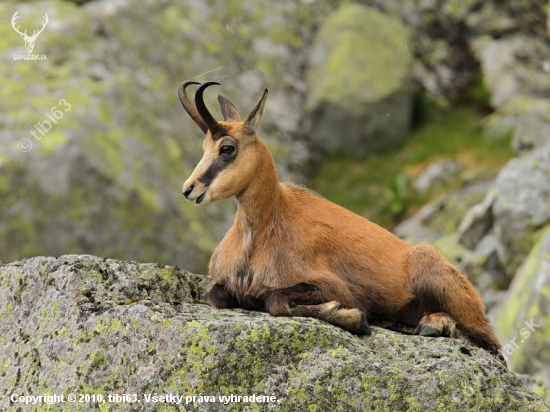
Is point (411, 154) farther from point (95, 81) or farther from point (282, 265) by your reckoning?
point (282, 265)

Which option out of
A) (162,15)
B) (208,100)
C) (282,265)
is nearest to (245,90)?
(208,100)

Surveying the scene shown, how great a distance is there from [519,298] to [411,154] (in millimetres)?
7469

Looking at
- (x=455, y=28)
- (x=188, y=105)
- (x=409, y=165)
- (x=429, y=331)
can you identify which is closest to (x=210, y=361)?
(x=429, y=331)

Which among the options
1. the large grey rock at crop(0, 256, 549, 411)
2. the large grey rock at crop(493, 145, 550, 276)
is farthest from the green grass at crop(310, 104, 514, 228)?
the large grey rock at crop(0, 256, 549, 411)

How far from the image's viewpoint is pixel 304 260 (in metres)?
7.68

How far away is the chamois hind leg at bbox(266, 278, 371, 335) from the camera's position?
23.5ft

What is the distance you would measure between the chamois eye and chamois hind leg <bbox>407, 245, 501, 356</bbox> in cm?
239

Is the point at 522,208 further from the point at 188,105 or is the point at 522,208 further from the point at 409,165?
the point at 188,105

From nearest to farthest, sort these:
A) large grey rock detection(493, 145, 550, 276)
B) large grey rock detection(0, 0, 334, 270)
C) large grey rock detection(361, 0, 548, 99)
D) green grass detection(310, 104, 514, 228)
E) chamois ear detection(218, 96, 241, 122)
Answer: chamois ear detection(218, 96, 241, 122) < large grey rock detection(493, 145, 550, 276) < large grey rock detection(0, 0, 334, 270) < green grass detection(310, 104, 514, 228) < large grey rock detection(361, 0, 548, 99)

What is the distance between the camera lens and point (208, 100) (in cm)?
1770

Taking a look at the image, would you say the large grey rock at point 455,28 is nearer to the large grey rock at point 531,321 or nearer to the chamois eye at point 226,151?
the large grey rock at point 531,321

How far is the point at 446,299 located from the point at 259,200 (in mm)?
2341

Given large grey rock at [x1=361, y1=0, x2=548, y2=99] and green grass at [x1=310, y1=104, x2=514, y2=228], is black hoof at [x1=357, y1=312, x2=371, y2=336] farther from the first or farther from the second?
large grey rock at [x1=361, y1=0, x2=548, y2=99]

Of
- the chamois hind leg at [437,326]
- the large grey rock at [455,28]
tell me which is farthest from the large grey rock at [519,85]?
the chamois hind leg at [437,326]
